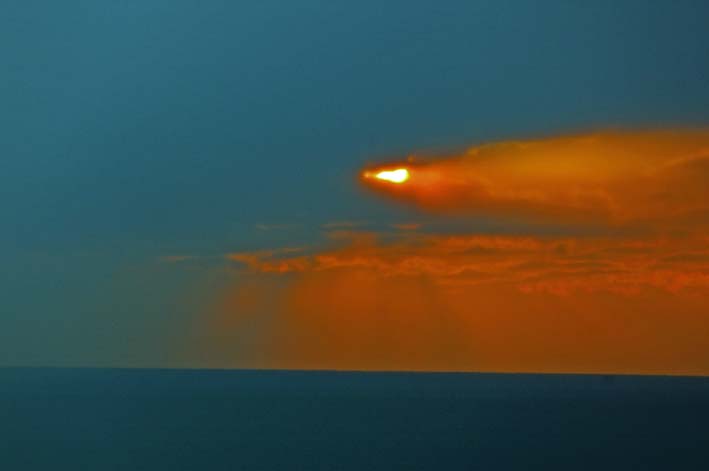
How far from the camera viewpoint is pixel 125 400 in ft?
319

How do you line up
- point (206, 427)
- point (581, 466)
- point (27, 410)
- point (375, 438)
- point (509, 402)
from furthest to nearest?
1. point (509, 402)
2. point (27, 410)
3. point (206, 427)
4. point (375, 438)
5. point (581, 466)

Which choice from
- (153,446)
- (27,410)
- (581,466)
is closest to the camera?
(581,466)

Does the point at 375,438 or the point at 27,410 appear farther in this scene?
the point at 27,410

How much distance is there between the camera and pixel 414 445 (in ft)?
168

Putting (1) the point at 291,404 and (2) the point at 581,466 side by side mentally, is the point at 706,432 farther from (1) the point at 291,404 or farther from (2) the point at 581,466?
(1) the point at 291,404

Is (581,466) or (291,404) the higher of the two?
(291,404)

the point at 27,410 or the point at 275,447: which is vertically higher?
the point at 27,410

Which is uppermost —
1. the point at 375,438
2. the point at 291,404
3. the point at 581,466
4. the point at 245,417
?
the point at 291,404

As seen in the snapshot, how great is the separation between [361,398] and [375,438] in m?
48.7

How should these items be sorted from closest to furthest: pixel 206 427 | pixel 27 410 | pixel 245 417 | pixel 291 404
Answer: pixel 206 427 < pixel 245 417 < pixel 27 410 < pixel 291 404

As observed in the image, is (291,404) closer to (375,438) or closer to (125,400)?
(125,400)

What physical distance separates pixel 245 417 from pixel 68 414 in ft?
43.6

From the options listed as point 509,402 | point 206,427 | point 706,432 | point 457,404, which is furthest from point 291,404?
point 706,432

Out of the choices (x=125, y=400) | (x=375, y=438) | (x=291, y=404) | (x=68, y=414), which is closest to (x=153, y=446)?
(x=375, y=438)
